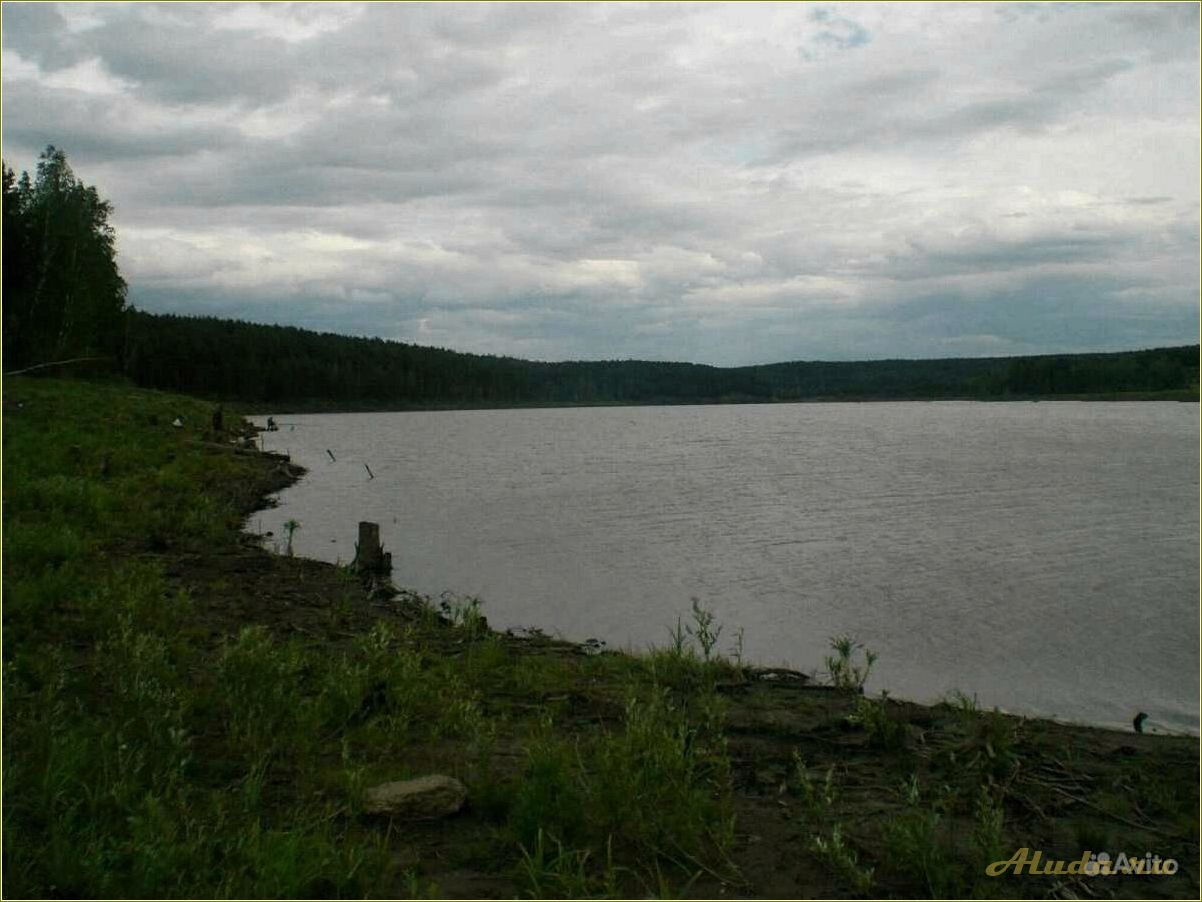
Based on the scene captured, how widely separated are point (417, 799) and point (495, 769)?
835mm

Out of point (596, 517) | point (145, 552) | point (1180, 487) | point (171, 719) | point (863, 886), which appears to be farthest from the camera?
point (1180, 487)

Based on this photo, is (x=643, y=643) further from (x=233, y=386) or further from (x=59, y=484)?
(x=233, y=386)

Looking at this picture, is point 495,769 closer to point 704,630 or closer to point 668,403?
point 704,630

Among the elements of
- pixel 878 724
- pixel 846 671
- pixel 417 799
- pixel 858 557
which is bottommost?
pixel 858 557

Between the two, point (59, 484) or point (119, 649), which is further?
point (59, 484)

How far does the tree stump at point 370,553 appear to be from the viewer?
618 inches

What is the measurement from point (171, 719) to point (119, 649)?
173cm

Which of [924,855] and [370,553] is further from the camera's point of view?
[370,553]

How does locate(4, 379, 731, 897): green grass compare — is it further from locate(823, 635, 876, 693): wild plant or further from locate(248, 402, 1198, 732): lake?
locate(248, 402, 1198, 732): lake

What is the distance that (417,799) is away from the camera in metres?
5.55

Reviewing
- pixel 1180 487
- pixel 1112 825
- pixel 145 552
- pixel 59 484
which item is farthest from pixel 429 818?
pixel 1180 487

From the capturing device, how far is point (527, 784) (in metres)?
5.63

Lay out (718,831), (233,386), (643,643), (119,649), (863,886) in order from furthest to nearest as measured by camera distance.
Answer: (233,386)
(643,643)
(119,649)
(718,831)
(863,886)

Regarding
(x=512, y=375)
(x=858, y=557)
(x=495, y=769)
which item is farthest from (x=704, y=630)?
(x=512, y=375)
